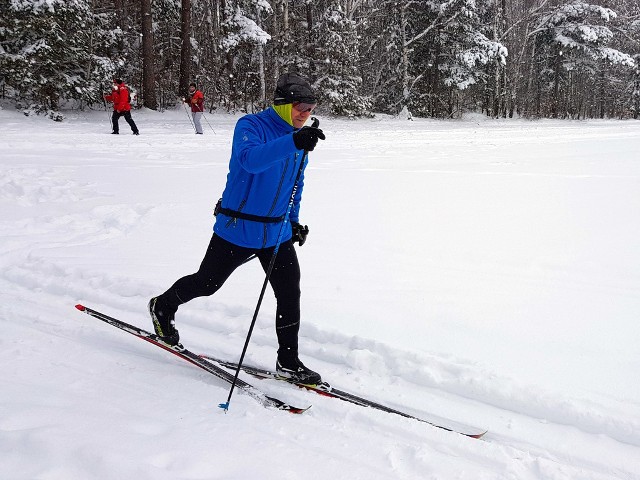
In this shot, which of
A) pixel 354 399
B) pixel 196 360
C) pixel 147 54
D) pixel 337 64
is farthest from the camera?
pixel 337 64

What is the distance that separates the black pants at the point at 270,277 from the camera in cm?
294

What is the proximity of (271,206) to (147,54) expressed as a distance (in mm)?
18379

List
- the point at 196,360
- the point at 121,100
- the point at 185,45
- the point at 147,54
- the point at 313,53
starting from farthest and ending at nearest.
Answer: the point at 313,53
the point at 185,45
the point at 147,54
the point at 121,100
the point at 196,360

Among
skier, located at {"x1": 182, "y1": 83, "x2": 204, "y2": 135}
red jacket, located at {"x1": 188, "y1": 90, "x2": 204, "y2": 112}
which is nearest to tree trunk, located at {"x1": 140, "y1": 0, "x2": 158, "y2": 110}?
skier, located at {"x1": 182, "y1": 83, "x2": 204, "y2": 135}

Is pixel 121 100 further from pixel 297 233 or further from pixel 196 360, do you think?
pixel 297 233

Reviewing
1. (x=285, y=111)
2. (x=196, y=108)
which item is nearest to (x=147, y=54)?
(x=196, y=108)

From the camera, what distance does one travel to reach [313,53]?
2325cm

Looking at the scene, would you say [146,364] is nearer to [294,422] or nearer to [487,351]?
[294,422]

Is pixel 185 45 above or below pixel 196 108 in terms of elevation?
above

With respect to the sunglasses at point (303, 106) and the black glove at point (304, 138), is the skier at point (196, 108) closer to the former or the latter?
the sunglasses at point (303, 106)

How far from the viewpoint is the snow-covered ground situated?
2.53m

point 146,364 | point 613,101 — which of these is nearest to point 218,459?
point 146,364

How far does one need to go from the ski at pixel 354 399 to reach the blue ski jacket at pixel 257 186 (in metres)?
0.96

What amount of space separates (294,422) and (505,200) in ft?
19.0
